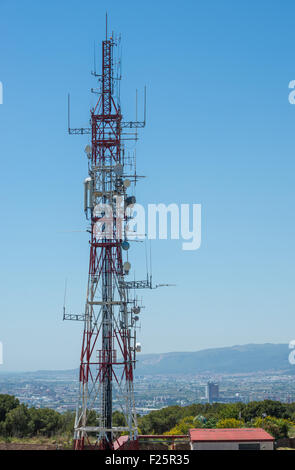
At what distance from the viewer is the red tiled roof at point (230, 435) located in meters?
26.7

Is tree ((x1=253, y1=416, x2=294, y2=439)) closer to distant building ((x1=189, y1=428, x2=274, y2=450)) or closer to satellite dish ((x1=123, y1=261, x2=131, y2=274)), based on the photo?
distant building ((x1=189, y1=428, x2=274, y2=450))

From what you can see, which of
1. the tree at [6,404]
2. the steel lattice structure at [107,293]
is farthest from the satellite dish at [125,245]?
the tree at [6,404]

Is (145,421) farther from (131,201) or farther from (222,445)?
(131,201)

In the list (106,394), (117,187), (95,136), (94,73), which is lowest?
(106,394)

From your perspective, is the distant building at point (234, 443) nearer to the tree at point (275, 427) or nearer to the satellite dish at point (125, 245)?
the satellite dish at point (125, 245)

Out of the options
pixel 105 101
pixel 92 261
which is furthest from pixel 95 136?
pixel 92 261

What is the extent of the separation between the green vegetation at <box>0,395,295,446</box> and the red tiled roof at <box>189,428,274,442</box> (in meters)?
6.31

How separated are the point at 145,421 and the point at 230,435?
20.4 metres

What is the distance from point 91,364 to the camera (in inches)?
1086

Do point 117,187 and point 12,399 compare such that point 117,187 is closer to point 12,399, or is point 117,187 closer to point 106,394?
point 106,394

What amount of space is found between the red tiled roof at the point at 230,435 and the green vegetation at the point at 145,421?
6.31 meters
